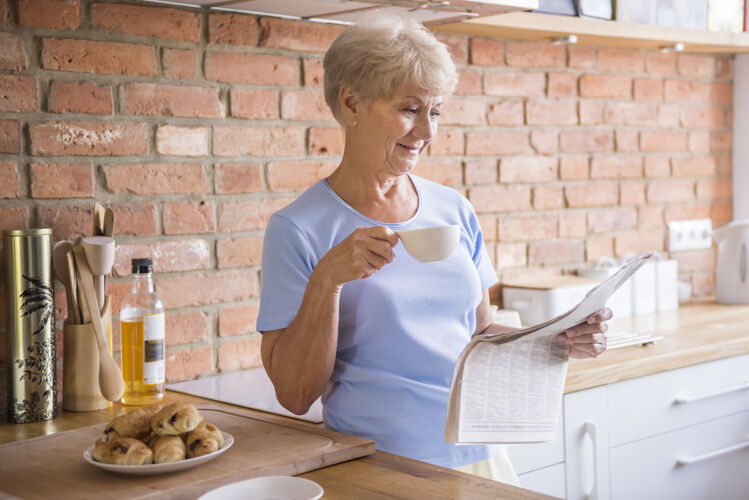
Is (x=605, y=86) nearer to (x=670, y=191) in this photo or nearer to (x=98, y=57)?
(x=670, y=191)

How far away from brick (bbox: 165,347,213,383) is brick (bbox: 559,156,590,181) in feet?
4.07

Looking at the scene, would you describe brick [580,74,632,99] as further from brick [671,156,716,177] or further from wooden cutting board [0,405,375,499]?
wooden cutting board [0,405,375,499]

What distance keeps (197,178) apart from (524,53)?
3.61ft

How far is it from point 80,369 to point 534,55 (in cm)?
158

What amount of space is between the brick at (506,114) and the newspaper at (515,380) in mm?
1135

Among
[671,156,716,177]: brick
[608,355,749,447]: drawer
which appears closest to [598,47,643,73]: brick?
[671,156,716,177]: brick

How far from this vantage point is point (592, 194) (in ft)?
8.89

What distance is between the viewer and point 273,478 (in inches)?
42.7

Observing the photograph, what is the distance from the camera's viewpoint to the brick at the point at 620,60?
8.93 feet

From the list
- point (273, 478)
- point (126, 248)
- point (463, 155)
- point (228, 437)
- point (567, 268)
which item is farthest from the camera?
point (567, 268)

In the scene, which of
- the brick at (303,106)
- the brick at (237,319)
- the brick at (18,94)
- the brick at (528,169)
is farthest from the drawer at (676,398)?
the brick at (18,94)

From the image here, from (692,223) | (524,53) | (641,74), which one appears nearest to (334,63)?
(524,53)

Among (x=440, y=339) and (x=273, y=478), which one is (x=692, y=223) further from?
(x=273, y=478)

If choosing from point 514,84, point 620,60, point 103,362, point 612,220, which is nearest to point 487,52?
point 514,84
